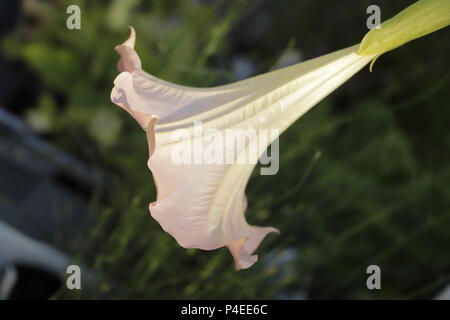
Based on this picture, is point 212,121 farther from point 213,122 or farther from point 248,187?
point 248,187

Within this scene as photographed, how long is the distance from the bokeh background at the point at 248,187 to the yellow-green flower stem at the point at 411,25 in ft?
0.52

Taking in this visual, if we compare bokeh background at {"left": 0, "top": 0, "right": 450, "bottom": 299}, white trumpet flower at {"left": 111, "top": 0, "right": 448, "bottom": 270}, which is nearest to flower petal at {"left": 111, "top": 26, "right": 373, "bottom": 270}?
white trumpet flower at {"left": 111, "top": 0, "right": 448, "bottom": 270}

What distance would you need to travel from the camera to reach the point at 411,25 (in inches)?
12.9

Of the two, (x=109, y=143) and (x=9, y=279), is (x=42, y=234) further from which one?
(x=109, y=143)

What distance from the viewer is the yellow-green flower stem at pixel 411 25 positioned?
323 millimetres

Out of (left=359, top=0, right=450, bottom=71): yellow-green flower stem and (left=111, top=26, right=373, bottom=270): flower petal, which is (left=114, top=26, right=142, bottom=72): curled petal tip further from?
(left=359, top=0, right=450, bottom=71): yellow-green flower stem

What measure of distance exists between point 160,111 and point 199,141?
1.0 inches

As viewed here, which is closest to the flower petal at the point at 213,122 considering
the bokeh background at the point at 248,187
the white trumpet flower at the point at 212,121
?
the white trumpet flower at the point at 212,121

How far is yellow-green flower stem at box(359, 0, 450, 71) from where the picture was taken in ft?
1.06

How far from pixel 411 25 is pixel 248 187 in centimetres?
26

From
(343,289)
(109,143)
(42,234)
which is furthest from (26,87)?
(343,289)

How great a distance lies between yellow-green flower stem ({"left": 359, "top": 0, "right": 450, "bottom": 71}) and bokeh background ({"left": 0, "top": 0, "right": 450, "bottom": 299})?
16 cm

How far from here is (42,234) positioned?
562 mm

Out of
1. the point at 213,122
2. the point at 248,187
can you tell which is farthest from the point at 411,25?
the point at 248,187
